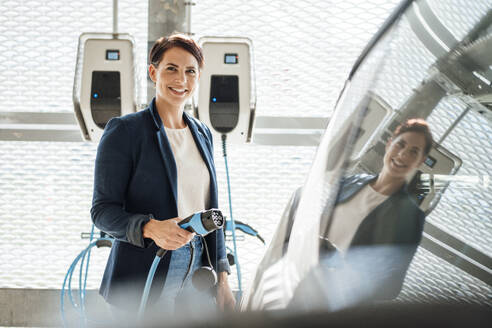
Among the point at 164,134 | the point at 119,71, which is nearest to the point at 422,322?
the point at 164,134

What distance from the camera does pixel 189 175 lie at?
153 centimetres

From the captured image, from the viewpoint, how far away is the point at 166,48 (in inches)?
65.9

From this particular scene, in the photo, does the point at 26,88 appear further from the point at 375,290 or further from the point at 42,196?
the point at 375,290

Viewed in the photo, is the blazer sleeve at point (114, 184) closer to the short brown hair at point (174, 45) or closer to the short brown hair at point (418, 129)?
Answer: the short brown hair at point (174, 45)

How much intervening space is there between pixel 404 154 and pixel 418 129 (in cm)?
3

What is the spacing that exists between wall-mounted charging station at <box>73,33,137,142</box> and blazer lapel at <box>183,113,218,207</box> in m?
0.90

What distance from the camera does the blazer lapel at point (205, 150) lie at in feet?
5.12

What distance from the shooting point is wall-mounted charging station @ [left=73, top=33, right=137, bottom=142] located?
244 centimetres

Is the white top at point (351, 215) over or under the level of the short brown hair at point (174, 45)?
under

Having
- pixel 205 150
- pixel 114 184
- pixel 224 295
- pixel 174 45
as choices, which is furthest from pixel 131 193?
pixel 174 45

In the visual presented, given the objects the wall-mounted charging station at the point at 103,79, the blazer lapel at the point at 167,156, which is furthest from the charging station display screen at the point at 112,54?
the blazer lapel at the point at 167,156

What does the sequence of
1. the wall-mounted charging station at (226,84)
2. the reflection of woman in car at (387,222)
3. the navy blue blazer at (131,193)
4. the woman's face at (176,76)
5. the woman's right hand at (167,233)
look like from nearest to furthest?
1. the reflection of woman in car at (387,222)
2. the woman's right hand at (167,233)
3. the navy blue blazer at (131,193)
4. the woman's face at (176,76)
5. the wall-mounted charging station at (226,84)

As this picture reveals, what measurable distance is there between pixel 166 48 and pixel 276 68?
127cm

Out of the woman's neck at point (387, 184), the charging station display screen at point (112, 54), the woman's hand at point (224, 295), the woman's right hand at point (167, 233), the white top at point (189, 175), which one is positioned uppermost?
the charging station display screen at point (112, 54)
